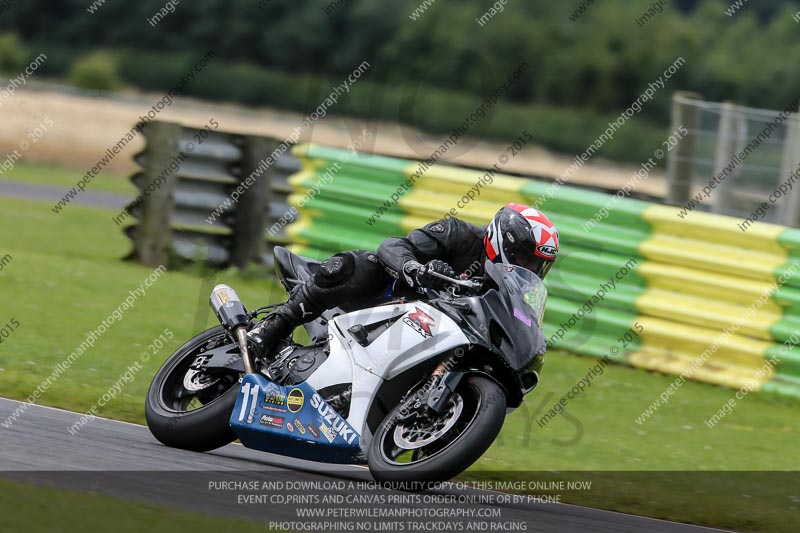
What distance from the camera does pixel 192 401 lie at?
23.2ft

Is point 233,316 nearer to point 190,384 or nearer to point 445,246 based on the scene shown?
point 190,384

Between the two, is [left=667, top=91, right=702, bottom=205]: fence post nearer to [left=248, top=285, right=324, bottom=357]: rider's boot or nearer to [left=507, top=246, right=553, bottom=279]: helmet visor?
[left=507, top=246, right=553, bottom=279]: helmet visor

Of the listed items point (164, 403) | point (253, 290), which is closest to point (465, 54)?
point (253, 290)

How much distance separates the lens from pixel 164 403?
6.70 metres

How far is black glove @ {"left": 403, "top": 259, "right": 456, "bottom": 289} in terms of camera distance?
6.02 m

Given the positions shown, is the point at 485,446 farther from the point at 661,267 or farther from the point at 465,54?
the point at 465,54

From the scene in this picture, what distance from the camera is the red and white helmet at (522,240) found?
6125mm

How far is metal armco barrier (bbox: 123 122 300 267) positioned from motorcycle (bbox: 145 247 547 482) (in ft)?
24.5

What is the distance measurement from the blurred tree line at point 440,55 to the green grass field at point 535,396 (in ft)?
88.1

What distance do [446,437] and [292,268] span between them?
1598mm

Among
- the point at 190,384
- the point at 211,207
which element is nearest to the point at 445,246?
the point at 190,384

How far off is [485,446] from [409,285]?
103cm

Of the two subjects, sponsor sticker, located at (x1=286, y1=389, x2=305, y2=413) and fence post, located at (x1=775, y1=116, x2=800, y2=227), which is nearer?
sponsor sticker, located at (x1=286, y1=389, x2=305, y2=413)

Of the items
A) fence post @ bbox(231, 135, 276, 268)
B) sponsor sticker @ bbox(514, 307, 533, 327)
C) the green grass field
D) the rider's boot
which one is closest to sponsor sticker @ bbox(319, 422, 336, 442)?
the rider's boot
